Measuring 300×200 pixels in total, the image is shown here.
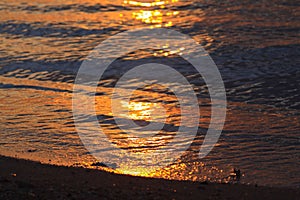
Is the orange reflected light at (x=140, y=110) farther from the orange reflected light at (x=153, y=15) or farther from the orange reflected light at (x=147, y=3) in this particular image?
the orange reflected light at (x=147, y=3)

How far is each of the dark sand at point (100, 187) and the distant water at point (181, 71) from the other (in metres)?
0.36

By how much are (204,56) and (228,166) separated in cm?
586

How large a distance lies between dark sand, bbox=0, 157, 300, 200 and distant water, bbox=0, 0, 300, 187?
1.17 ft

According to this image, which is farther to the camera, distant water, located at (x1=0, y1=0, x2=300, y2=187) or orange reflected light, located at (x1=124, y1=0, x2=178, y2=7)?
orange reflected light, located at (x1=124, y1=0, x2=178, y2=7)

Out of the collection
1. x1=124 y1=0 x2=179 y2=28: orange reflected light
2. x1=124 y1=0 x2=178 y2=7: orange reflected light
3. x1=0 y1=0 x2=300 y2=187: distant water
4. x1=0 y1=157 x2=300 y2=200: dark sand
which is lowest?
x1=124 y1=0 x2=178 y2=7: orange reflected light

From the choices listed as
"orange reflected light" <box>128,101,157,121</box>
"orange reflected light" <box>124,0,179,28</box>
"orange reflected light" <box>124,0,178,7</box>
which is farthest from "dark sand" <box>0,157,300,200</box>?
"orange reflected light" <box>124,0,178,7</box>

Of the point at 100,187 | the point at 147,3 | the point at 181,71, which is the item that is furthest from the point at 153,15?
the point at 100,187

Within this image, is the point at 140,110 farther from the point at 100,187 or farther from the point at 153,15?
the point at 153,15

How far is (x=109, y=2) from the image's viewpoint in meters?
18.1

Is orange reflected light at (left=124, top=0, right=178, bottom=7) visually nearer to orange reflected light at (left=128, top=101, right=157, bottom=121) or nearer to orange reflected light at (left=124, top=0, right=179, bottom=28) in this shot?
orange reflected light at (left=124, top=0, right=179, bottom=28)

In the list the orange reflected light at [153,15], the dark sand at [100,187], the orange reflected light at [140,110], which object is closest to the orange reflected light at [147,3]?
the orange reflected light at [153,15]

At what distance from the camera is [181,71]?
34.8 ft

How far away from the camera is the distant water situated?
6184mm

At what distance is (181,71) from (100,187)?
5890 mm
